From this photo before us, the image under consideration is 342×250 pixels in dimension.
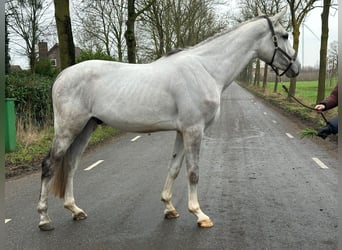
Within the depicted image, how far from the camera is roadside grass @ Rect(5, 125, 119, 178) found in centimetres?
818

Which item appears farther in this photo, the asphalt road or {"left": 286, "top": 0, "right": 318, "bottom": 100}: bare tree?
{"left": 286, "top": 0, "right": 318, "bottom": 100}: bare tree

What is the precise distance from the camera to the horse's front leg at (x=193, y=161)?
4449 mm

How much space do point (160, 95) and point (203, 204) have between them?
183cm

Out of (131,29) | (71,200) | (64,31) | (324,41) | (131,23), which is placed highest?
(131,23)

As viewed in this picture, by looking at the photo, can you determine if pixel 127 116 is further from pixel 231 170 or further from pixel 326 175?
pixel 326 175

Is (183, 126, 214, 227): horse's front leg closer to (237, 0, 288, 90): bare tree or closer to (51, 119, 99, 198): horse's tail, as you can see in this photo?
(51, 119, 99, 198): horse's tail

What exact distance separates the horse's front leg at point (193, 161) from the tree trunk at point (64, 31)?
26.5 ft

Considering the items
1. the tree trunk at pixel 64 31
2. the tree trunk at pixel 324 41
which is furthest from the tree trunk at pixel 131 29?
the tree trunk at pixel 324 41

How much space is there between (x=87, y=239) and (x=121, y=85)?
5.73ft

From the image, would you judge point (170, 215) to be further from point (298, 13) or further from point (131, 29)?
point (298, 13)

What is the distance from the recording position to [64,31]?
11297mm

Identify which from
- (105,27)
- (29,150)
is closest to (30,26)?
(105,27)

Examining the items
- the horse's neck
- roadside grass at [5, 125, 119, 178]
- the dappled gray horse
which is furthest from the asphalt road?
the horse's neck

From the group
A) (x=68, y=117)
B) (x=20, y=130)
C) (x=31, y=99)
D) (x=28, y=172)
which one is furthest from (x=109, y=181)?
(x=31, y=99)
